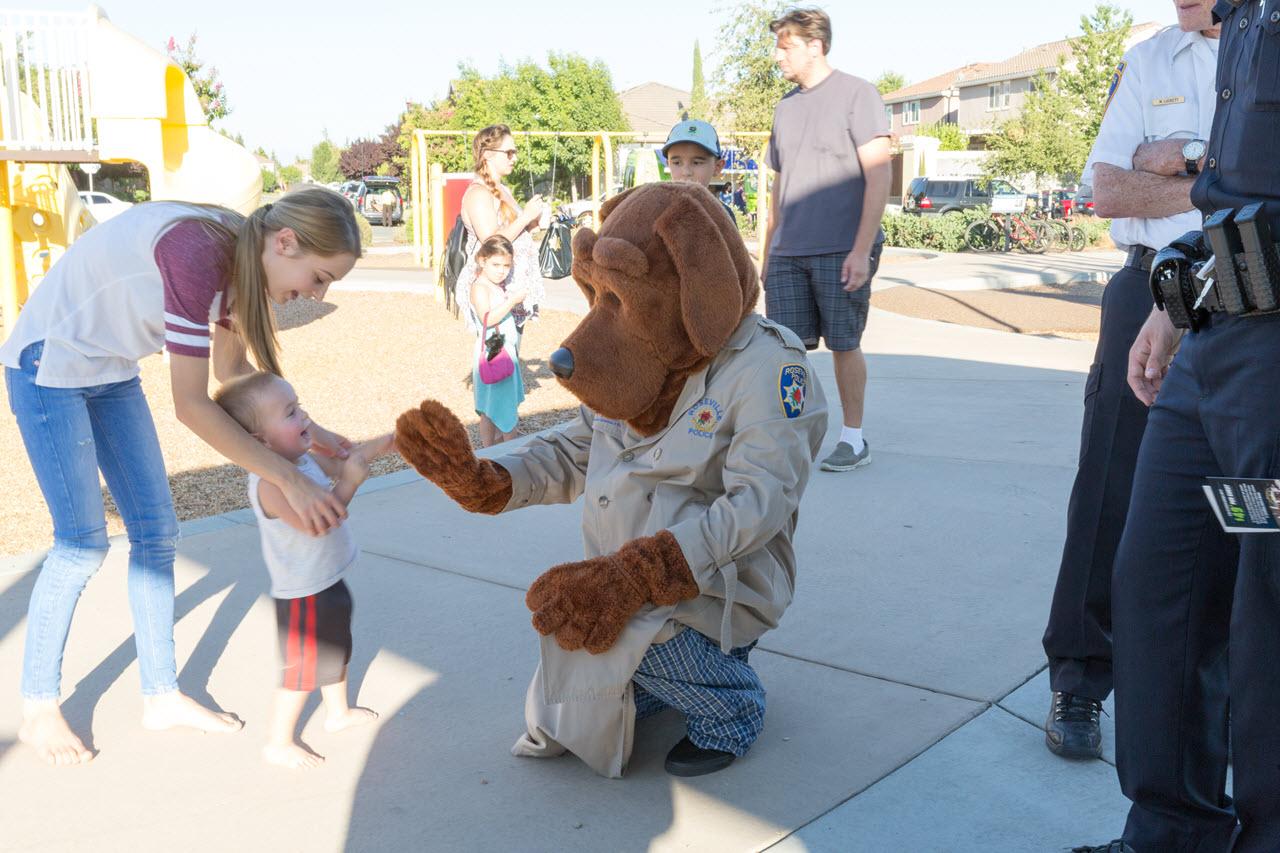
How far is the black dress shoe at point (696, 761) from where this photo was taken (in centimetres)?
291

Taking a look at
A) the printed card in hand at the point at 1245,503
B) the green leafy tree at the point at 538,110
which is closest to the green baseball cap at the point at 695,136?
the printed card in hand at the point at 1245,503

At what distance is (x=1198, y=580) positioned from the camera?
225 centimetres

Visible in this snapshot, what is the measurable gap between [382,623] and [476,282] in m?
2.91

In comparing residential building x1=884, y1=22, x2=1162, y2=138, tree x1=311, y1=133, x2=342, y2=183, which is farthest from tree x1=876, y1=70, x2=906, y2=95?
tree x1=311, y1=133, x2=342, y2=183

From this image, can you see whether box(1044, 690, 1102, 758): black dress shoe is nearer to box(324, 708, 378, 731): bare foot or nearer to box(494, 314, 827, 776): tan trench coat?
box(494, 314, 827, 776): tan trench coat

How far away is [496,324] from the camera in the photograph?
641 cm

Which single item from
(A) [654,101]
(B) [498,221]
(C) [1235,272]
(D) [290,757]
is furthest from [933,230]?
(A) [654,101]

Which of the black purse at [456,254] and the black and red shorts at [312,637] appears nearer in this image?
the black and red shorts at [312,637]

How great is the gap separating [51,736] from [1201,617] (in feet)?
9.07

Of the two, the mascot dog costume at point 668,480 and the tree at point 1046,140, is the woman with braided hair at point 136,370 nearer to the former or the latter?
the mascot dog costume at point 668,480

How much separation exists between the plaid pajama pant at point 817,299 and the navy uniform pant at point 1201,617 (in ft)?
11.2

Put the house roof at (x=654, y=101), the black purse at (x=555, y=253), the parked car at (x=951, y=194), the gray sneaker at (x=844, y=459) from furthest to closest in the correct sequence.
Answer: the house roof at (x=654, y=101)
the parked car at (x=951, y=194)
the black purse at (x=555, y=253)
the gray sneaker at (x=844, y=459)

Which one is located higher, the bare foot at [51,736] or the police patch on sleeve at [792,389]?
the police patch on sleeve at [792,389]

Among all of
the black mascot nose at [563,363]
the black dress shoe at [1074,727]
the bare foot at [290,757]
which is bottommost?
the bare foot at [290,757]
